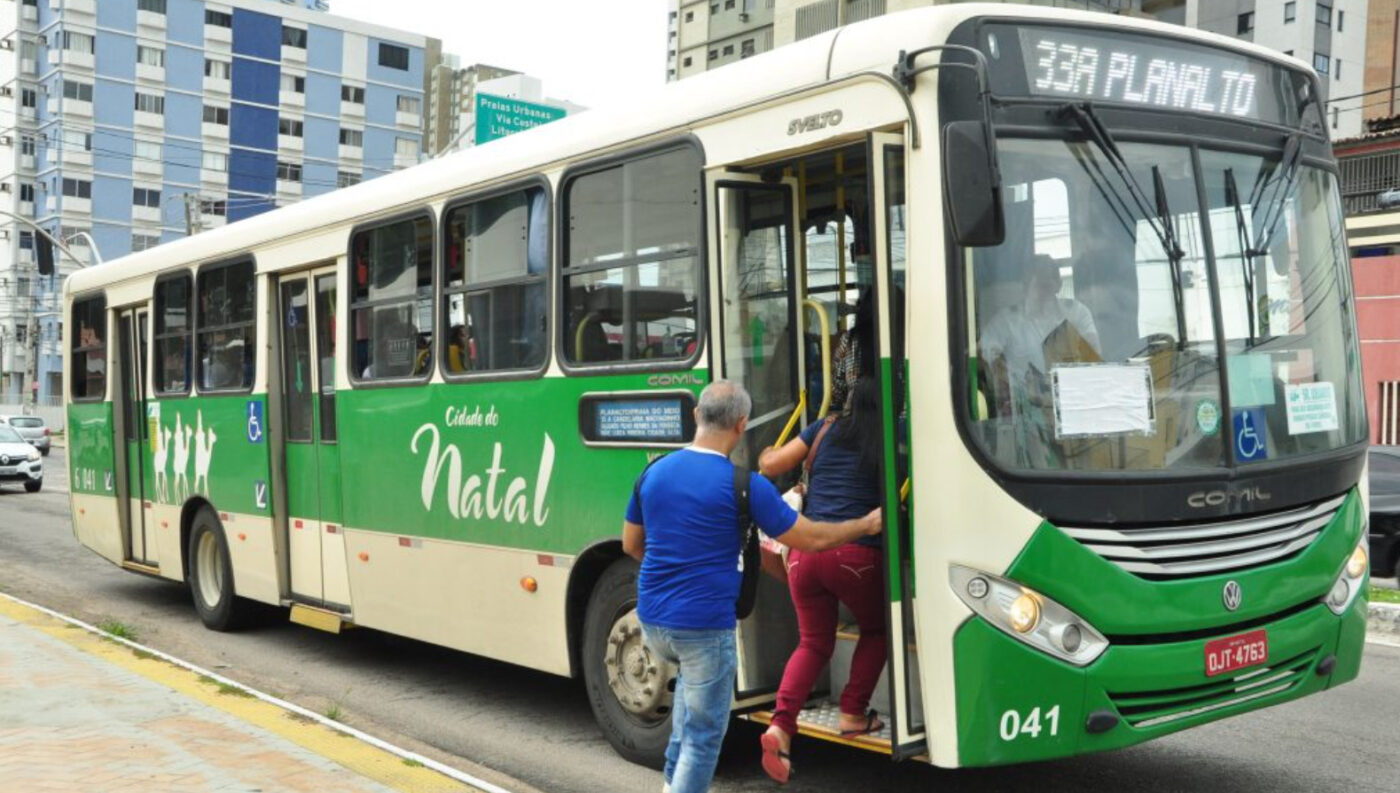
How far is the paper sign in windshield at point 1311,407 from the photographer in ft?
19.1

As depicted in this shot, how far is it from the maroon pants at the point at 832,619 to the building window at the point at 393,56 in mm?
90207

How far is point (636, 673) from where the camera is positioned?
267 inches

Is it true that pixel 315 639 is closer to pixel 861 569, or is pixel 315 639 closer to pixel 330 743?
pixel 330 743

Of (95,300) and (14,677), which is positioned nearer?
(14,677)

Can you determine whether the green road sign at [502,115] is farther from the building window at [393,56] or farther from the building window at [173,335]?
the building window at [393,56]

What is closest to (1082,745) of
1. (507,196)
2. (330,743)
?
(330,743)

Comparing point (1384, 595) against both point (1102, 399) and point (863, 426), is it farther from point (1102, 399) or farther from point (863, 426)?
point (863, 426)

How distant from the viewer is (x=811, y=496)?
5.96 metres

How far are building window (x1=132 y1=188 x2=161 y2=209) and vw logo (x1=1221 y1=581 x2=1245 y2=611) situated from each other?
3344 inches

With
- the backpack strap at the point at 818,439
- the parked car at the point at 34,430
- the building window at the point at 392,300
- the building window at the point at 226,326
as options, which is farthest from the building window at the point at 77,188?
the backpack strap at the point at 818,439

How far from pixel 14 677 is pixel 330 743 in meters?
2.49

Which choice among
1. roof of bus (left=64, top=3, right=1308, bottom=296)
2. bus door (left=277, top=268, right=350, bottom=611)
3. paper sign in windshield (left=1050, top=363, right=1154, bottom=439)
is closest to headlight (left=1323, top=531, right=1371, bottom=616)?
paper sign in windshield (left=1050, top=363, right=1154, bottom=439)

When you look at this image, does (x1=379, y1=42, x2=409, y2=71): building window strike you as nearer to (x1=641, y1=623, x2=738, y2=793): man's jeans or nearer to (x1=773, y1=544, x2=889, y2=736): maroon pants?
(x1=773, y1=544, x2=889, y2=736): maroon pants

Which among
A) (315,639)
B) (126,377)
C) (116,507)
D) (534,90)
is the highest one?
(534,90)
